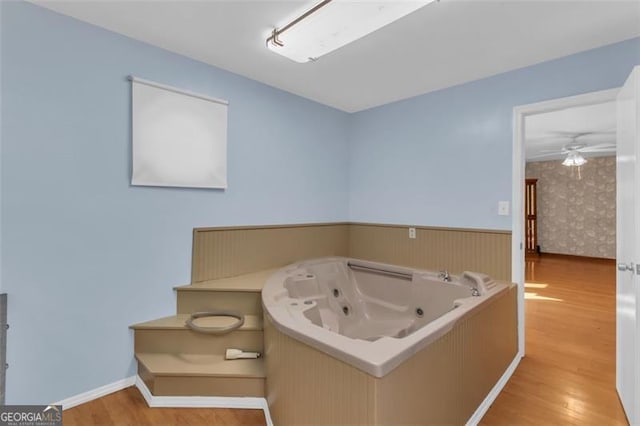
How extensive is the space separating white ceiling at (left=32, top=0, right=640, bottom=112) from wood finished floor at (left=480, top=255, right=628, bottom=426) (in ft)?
7.17

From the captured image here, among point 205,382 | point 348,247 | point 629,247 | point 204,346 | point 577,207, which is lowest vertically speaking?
point 205,382

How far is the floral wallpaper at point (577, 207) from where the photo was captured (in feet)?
21.4

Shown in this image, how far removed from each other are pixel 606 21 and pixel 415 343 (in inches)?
81.2

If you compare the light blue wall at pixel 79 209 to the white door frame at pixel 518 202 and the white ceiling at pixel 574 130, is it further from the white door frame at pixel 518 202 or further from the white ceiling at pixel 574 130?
the white ceiling at pixel 574 130

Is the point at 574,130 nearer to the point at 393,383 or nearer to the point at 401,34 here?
the point at 401,34

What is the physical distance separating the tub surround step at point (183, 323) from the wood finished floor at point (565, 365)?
4.79 ft

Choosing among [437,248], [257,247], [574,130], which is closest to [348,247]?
[437,248]

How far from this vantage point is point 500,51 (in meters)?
2.14

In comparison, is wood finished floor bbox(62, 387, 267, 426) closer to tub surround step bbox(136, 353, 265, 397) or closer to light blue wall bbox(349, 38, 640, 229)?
tub surround step bbox(136, 353, 265, 397)

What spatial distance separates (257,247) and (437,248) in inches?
62.5

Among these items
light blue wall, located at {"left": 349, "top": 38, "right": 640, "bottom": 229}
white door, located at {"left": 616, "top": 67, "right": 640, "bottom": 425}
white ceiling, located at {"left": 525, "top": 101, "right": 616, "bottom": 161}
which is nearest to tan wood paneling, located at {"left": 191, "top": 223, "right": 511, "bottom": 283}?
light blue wall, located at {"left": 349, "top": 38, "right": 640, "bottom": 229}

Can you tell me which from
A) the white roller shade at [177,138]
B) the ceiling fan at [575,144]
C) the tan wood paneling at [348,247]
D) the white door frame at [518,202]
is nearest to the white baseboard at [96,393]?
the tan wood paneling at [348,247]

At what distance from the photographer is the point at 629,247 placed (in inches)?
66.7

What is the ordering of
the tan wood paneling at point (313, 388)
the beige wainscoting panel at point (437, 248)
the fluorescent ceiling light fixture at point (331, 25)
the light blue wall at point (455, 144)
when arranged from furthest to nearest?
1. the beige wainscoting panel at point (437, 248)
2. the light blue wall at point (455, 144)
3. the fluorescent ceiling light fixture at point (331, 25)
4. the tan wood paneling at point (313, 388)
